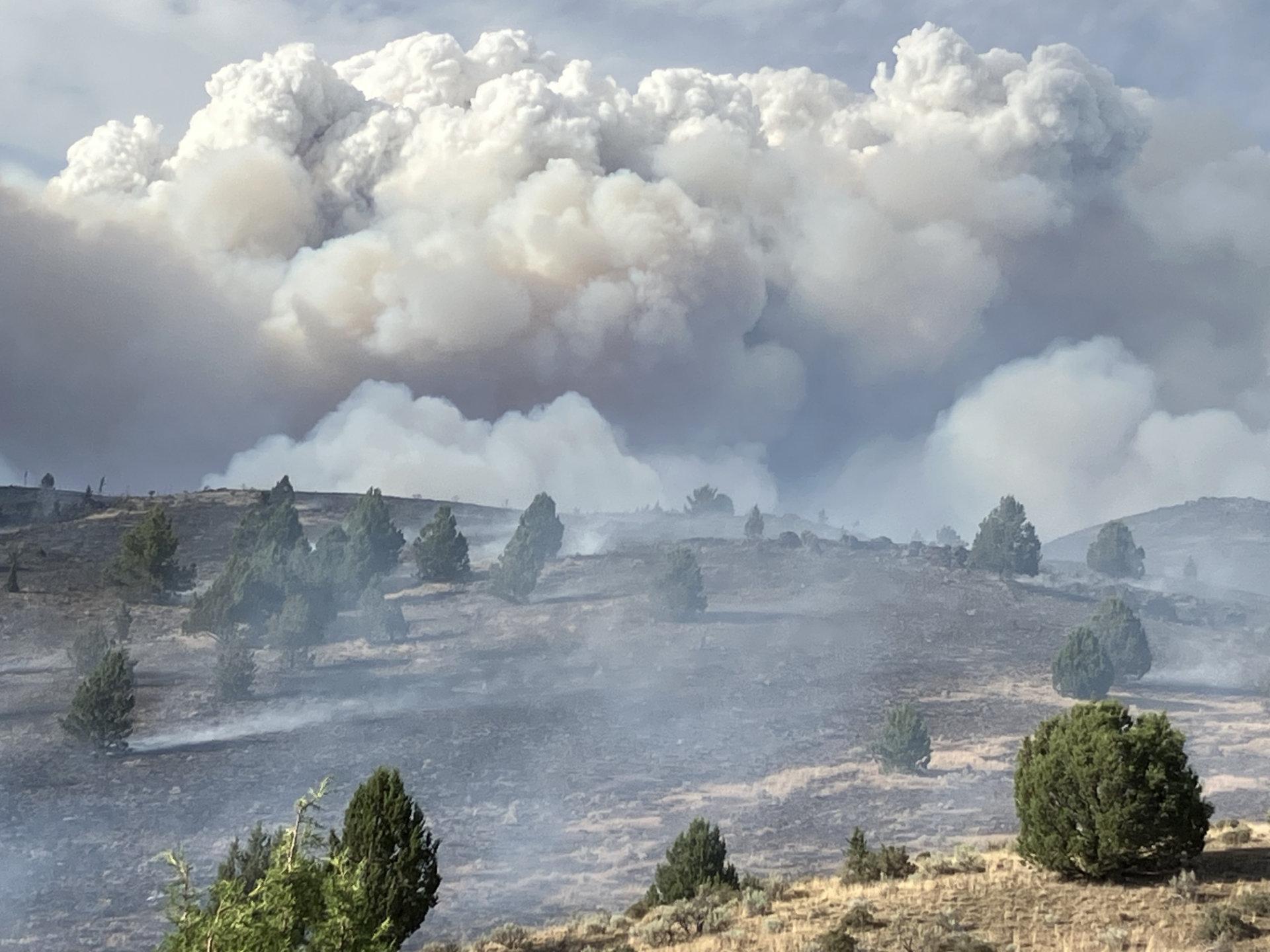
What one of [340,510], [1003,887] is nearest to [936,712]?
[1003,887]

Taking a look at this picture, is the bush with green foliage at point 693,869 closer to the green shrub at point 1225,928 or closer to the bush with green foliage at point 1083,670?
the green shrub at point 1225,928

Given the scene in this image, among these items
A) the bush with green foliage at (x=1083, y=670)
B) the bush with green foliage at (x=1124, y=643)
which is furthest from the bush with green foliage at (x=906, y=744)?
the bush with green foliage at (x=1124, y=643)

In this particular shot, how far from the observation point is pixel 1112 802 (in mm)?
20250

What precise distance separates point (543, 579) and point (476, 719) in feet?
119

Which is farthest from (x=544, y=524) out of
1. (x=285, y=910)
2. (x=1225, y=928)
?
(x=285, y=910)

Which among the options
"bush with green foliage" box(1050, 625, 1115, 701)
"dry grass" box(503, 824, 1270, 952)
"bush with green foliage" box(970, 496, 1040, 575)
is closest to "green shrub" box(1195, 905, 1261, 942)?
"dry grass" box(503, 824, 1270, 952)

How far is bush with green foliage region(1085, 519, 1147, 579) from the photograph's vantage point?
383ft

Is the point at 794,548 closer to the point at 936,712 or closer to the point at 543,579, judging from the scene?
the point at 543,579

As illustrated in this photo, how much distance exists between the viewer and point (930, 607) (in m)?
97.4

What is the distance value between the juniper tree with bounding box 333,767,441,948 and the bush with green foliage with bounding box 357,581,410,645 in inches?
2161

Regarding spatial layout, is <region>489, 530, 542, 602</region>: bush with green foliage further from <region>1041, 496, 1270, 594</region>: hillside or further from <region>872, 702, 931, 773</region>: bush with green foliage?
<region>1041, 496, 1270, 594</region>: hillside

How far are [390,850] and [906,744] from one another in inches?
1628

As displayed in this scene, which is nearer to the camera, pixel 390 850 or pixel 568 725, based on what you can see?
pixel 390 850

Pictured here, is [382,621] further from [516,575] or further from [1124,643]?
[1124,643]
